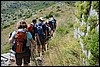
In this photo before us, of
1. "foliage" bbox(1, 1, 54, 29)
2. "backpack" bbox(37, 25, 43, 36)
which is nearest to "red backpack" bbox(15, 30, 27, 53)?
"backpack" bbox(37, 25, 43, 36)

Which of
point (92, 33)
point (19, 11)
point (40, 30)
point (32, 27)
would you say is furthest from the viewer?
point (19, 11)

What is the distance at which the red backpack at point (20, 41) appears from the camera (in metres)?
8.03

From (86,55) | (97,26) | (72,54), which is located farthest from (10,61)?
(97,26)

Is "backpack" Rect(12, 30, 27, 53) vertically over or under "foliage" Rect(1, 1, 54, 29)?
over

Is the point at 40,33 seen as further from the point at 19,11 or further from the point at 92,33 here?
the point at 19,11

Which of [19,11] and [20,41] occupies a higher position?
[20,41]

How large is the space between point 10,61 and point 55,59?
2071mm

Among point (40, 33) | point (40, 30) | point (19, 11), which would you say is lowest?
point (19, 11)

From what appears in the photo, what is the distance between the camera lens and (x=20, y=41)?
26.6ft

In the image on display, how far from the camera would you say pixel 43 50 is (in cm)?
1215

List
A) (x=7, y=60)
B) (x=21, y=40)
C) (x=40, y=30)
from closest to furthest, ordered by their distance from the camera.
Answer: (x=21, y=40) < (x=40, y=30) < (x=7, y=60)

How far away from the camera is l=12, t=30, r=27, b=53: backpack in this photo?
8031mm

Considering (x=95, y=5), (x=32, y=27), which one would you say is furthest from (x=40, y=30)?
(x=95, y=5)

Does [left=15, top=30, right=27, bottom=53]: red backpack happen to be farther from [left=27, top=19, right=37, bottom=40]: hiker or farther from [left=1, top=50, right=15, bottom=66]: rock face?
[left=1, top=50, right=15, bottom=66]: rock face
